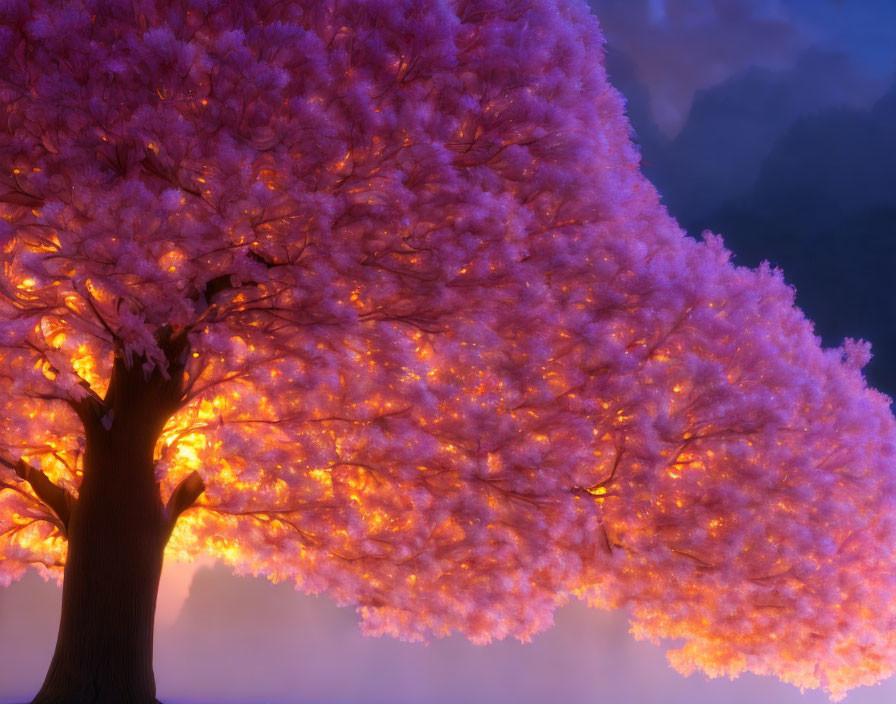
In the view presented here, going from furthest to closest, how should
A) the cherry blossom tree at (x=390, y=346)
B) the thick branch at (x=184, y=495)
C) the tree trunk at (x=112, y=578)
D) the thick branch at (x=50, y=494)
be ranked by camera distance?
the thick branch at (x=50, y=494) < the thick branch at (x=184, y=495) < the tree trunk at (x=112, y=578) < the cherry blossom tree at (x=390, y=346)

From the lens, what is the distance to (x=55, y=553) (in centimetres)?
1076

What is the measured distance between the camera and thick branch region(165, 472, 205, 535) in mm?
8992

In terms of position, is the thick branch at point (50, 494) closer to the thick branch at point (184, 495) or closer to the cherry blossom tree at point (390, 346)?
the cherry blossom tree at point (390, 346)

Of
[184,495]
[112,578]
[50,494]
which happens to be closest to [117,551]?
[112,578]

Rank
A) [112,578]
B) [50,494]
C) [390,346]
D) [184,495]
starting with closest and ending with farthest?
[390,346] < [112,578] < [184,495] < [50,494]

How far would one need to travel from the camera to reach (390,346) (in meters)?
7.72

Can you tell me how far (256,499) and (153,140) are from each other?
3.58 metres

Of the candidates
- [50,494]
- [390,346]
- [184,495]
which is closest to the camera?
[390,346]

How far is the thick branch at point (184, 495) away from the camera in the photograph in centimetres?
899

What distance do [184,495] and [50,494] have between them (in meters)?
1.43

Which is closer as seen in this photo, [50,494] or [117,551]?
[117,551]

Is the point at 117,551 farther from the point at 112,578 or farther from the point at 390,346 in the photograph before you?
the point at 390,346

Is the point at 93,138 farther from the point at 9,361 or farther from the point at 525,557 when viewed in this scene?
the point at 525,557

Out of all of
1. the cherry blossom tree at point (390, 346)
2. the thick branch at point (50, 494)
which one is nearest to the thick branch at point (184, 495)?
the cherry blossom tree at point (390, 346)
